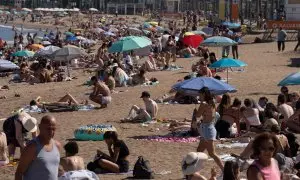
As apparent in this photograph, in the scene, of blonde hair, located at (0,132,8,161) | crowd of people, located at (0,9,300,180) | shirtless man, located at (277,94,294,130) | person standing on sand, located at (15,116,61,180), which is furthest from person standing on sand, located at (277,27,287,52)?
person standing on sand, located at (15,116,61,180)

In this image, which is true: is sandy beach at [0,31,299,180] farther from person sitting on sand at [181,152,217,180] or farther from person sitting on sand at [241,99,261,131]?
person sitting on sand at [181,152,217,180]

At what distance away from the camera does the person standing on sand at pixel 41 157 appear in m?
5.20

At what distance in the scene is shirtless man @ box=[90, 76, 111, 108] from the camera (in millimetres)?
15641

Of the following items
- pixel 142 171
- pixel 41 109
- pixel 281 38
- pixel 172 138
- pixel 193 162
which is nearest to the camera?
pixel 193 162

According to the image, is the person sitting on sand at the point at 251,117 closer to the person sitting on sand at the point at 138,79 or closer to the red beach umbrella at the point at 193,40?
the person sitting on sand at the point at 138,79

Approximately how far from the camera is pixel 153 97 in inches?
666

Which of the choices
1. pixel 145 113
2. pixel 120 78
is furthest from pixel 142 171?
pixel 120 78

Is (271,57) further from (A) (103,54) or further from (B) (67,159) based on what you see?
(B) (67,159)

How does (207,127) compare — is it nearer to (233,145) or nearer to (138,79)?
(233,145)

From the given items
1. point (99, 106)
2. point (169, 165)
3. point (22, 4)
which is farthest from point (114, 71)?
point (22, 4)

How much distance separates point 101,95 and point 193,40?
42.2 feet

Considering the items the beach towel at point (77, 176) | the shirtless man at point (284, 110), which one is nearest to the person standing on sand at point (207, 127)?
the beach towel at point (77, 176)

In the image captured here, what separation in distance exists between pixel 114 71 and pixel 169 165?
9838 mm

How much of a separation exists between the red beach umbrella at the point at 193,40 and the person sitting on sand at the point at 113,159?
19.1 m
